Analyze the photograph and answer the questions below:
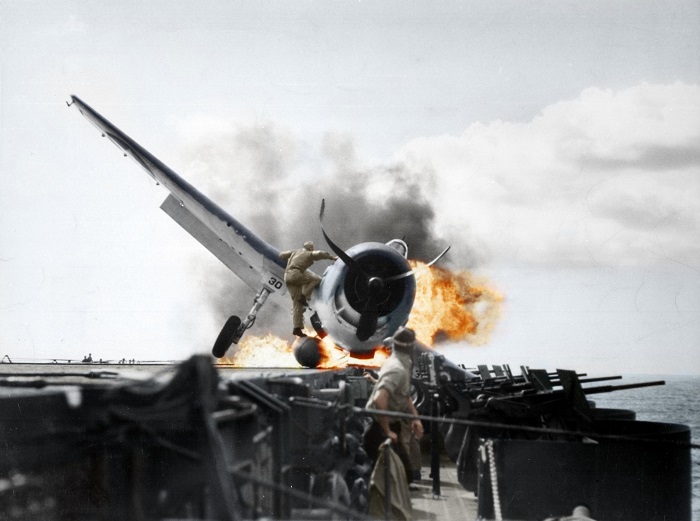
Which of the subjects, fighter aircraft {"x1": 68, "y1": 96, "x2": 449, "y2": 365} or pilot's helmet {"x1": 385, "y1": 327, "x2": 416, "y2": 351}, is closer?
pilot's helmet {"x1": 385, "y1": 327, "x2": 416, "y2": 351}

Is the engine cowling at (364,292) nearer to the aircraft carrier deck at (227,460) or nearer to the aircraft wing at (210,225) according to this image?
the aircraft wing at (210,225)

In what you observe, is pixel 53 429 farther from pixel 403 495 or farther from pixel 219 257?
pixel 219 257

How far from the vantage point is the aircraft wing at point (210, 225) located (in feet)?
64.8

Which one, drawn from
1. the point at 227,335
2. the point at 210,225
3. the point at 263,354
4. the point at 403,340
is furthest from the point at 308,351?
the point at 263,354

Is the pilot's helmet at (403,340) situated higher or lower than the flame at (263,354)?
→ higher

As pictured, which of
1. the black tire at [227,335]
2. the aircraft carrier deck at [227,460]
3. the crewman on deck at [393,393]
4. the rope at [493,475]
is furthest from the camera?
the black tire at [227,335]

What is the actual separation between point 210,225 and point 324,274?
6.10 metres

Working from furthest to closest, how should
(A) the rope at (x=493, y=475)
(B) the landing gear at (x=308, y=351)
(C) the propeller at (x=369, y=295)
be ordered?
(B) the landing gear at (x=308, y=351)
(C) the propeller at (x=369, y=295)
(A) the rope at (x=493, y=475)

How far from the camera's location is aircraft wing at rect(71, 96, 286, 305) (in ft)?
64.8

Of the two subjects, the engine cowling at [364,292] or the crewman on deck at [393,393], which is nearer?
the crewman on deck at [393,393]

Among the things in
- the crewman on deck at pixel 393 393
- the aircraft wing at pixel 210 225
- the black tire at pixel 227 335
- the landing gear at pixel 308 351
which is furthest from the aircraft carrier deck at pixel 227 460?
the aircraft wing at pixel 210 225

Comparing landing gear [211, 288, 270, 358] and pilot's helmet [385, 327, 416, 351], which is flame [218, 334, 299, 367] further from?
pilot's helmet [385, 327, 416, 351]

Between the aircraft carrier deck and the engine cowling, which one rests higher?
the engine cowling

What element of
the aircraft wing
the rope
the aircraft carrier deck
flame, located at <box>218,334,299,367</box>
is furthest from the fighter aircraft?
the rope
